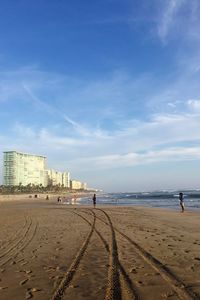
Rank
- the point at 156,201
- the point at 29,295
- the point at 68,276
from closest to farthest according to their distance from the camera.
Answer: the point at 29,295
the point at 68,276
the point at 156,201

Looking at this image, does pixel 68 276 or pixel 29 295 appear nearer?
pixel 29 295

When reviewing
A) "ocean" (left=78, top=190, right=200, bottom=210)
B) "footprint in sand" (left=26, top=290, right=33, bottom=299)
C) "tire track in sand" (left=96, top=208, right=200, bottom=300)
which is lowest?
"footprint in sand" (left=26, top=290, right=33, bottom=299)

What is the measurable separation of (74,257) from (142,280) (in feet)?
11.1

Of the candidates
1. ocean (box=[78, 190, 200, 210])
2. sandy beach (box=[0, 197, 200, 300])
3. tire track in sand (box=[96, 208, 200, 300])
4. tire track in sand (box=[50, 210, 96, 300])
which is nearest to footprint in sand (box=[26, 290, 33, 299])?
sandy beach (box=[0, 197, 200, 300])

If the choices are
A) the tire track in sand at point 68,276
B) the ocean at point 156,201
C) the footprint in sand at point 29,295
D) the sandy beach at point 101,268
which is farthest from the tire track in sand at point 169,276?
the ocean at point 156,201

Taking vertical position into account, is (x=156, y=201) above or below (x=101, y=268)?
above

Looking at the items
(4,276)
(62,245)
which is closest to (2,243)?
(62,245)

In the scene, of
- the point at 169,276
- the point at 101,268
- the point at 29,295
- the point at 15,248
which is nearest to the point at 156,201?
the point at 15,248

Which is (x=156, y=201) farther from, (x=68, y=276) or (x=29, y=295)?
(x=29, y=295)

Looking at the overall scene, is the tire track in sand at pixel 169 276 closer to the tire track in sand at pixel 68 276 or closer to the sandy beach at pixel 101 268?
the sandy beach at pixel 101 268

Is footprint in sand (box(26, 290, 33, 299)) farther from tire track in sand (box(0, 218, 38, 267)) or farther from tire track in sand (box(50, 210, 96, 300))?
tire track in sand (box(0, 218, 38, 267))

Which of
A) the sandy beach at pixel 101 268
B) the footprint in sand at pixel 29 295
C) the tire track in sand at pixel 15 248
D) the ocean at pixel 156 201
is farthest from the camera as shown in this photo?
the ocean at pixel 156 201

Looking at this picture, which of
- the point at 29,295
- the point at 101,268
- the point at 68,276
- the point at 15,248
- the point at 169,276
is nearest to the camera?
the point at 29,295

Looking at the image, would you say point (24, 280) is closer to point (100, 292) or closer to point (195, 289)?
point (100, 292)
